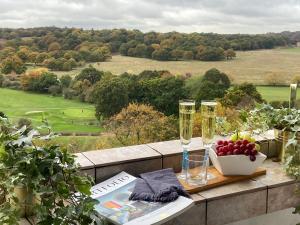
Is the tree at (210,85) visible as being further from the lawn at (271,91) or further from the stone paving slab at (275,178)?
the stone paving slab at (275,178)

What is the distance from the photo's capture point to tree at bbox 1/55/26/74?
2.36 meters

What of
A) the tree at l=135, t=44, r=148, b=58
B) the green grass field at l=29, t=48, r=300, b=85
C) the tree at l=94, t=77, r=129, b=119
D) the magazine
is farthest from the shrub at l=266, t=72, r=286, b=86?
the magazine

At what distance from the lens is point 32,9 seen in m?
2.35

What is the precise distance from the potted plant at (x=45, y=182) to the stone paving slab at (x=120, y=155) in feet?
1.50

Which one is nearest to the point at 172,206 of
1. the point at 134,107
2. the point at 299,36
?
the point at 134,107

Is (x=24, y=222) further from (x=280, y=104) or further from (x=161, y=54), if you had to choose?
(x=161, y=54)

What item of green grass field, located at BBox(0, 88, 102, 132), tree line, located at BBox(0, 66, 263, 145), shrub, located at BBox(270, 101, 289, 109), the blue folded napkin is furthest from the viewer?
tree line, located at BBox(0, 66, 263, 145)

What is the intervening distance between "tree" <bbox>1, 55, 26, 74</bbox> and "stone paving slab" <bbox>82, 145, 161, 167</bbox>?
894 millimetres

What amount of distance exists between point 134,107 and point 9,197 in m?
2.05

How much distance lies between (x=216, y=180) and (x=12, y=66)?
1369 mm

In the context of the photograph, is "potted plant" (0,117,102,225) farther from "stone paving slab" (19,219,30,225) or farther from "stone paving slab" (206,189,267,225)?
"stone paving slab" (206,189,267,225)

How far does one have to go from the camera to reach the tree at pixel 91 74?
2.68 metres

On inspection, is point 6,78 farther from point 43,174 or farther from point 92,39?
point 43,174

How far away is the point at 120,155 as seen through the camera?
171 cm
